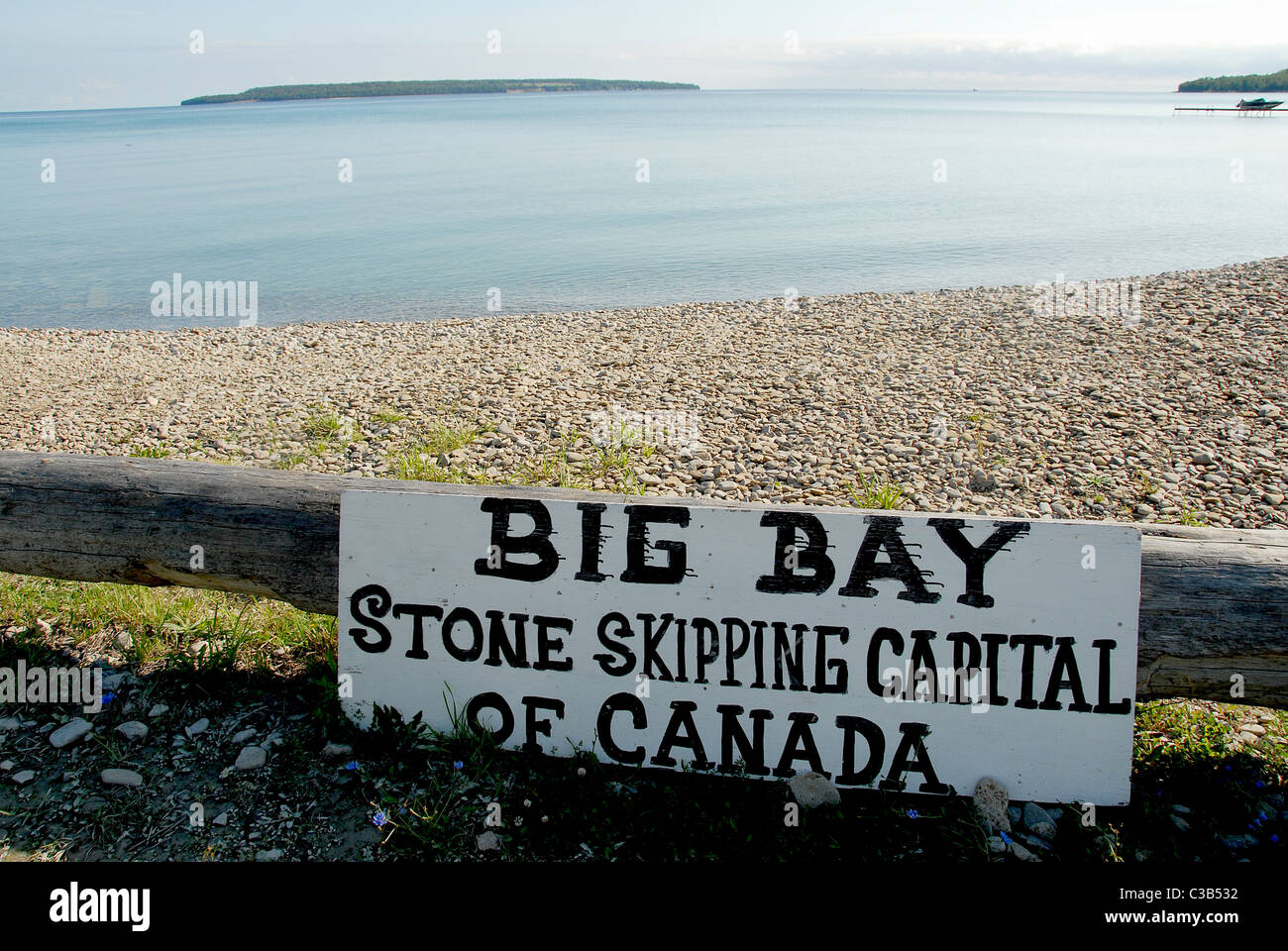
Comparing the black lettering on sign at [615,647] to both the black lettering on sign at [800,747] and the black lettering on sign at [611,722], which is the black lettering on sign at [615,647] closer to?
the black lettering on sign at [611,722]

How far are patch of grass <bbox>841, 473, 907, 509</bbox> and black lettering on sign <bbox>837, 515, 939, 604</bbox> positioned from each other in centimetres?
239

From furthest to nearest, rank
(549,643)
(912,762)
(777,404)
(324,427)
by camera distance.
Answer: (777,404) < (324,427) < (549,643) < (912,762)

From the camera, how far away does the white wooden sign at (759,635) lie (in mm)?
2977

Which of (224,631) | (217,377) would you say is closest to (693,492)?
(224,631)

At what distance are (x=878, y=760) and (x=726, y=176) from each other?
126 ft

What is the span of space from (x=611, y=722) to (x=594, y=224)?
24.4m

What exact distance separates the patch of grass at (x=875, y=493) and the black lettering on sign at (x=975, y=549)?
239 cm

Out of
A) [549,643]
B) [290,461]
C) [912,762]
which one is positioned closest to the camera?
[912,762]

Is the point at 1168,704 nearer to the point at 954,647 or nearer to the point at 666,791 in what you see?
the point at 954,647

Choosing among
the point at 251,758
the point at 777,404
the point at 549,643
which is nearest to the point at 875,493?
the point at 777,404

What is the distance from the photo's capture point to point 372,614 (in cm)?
336

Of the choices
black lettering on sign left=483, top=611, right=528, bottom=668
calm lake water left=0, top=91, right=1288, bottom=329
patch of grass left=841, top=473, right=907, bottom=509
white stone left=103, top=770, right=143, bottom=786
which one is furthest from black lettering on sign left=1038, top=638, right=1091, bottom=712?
calm lake water left=0, top=91, right=1288, bottom=329

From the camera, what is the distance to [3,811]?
2969 millimetres

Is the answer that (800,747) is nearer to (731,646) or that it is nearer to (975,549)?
(731,646)
